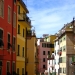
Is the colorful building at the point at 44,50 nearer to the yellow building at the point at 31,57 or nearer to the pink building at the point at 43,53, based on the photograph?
the pink building at the point at 43,53

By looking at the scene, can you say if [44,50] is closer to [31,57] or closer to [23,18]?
[31,57]

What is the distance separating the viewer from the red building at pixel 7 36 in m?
23.6

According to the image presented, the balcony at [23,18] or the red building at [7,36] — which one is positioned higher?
the balcony at [23,18]

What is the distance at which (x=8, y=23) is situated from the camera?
2592cm

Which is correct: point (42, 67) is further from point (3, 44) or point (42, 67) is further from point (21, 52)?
point (3, 44)

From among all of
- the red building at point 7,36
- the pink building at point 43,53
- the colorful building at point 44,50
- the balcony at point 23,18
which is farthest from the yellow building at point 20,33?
the colorful building at point 44,50

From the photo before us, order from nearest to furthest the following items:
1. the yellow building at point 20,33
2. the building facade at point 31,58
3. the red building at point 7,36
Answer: the red building at point 7,36
the yellow building at point 20,33
the building facade at point 31,58

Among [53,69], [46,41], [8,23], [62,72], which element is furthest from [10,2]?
[46,41]

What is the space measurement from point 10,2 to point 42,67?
270 ft

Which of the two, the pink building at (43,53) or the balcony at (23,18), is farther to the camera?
the pink building at (43,53)

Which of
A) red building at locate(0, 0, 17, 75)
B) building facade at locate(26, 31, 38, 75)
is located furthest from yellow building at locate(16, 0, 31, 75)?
building facade at locate(26, 31, 38, 75)

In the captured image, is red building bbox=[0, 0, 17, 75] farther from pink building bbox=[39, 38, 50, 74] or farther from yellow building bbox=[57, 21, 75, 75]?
pink building bbox=[39, 38, 50, 74]

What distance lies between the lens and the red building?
23.6 metres

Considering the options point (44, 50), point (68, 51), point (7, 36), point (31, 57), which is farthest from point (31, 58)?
point (44, 50)
